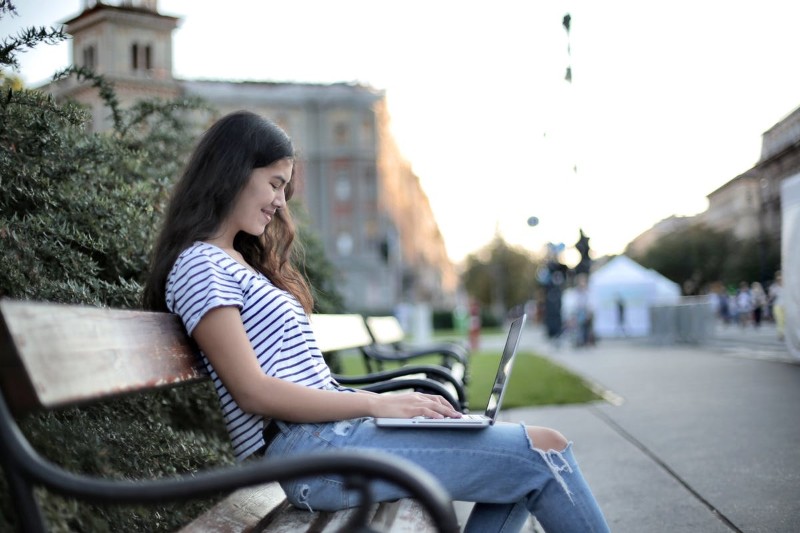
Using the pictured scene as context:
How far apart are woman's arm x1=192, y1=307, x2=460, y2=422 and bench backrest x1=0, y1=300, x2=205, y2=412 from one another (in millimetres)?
141

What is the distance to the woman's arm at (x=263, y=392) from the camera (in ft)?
7.45

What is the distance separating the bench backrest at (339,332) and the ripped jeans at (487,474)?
138cm

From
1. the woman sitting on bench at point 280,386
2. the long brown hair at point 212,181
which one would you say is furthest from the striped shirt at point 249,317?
the long brown hair at point 212,181

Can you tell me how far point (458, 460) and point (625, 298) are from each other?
30.2m

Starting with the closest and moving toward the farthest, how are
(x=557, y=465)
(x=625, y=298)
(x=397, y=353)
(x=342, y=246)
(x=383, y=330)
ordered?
(x=557, y=465) → (x=397, y=353) → (x=383, y=330) → (x=625, y=298) → (x=342, y=246)

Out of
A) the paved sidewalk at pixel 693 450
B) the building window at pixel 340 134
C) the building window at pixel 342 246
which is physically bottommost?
the paved sidewalk at pixel 693 450

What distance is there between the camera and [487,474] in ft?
7.24

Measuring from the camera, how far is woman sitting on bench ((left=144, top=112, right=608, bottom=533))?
7.23 ft

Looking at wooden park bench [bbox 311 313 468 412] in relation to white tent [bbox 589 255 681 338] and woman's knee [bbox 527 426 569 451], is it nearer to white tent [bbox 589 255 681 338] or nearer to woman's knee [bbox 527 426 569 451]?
woman's knee [bbox 527 426 569 451]

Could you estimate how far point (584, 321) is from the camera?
22.4 meters

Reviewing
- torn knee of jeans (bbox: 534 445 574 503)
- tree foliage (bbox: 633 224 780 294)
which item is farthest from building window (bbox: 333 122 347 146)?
torn knee of jeans (bbox: 534 445 574 503)

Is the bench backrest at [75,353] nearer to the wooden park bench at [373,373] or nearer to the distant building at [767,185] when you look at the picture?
the wooden park bench at [373,373]

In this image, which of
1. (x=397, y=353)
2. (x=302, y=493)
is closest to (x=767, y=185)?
(x=397, y=353)

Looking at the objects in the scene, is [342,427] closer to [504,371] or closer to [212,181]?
[504,371]
